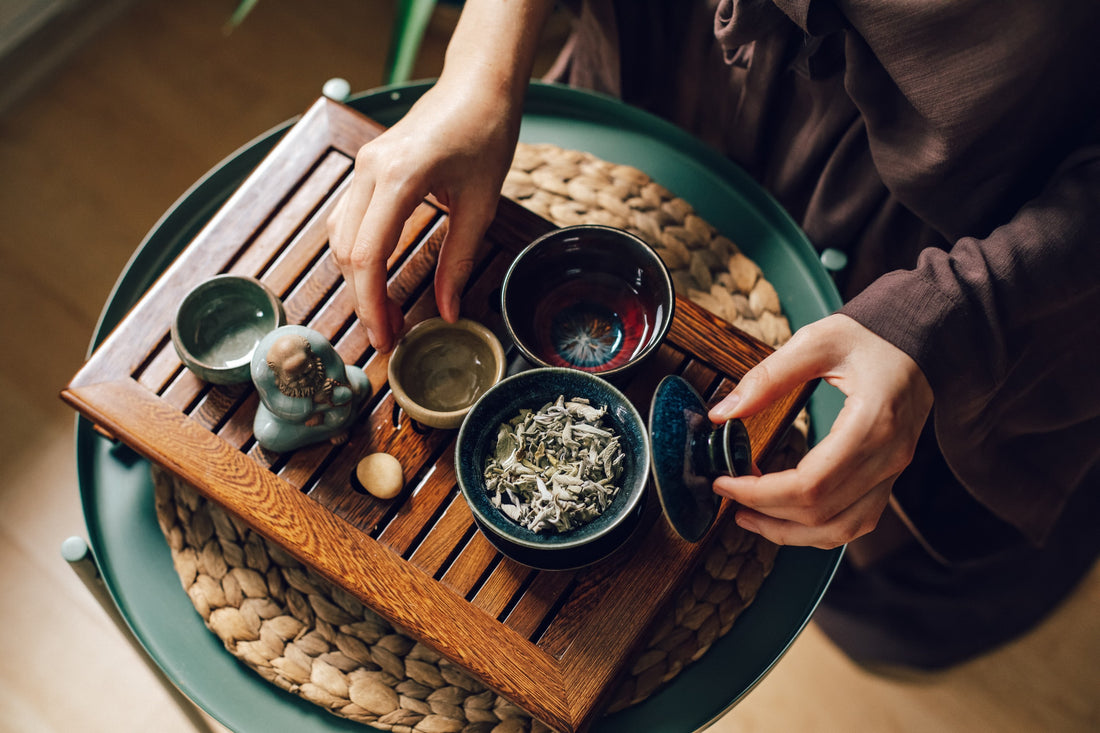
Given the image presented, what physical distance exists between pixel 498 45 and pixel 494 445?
0.42m

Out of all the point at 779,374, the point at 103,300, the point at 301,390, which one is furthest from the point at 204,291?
the point at 103,300

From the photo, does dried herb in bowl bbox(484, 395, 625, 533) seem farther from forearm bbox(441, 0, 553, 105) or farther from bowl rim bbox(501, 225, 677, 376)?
forearm bbox(441, 0, 553, 105)

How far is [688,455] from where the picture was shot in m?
0.71

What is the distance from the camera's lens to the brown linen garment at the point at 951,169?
700 mm

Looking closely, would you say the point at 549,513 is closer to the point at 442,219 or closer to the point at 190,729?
the point at 442,219

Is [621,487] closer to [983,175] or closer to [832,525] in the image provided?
[832,525]

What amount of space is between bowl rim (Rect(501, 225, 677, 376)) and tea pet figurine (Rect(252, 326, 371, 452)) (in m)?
0.16

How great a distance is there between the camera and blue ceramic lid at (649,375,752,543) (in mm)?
696

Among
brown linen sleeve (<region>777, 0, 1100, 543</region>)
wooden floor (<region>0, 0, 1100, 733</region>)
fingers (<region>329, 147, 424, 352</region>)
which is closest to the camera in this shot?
brown linen sleeve (<region>777, 0, 1100, 543</region>)

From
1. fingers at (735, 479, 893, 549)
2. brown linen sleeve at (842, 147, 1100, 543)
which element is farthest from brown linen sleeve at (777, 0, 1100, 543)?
fingers at (735, 479, 893, 549)

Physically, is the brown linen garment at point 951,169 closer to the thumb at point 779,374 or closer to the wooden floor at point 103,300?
the thumb at point 779,374

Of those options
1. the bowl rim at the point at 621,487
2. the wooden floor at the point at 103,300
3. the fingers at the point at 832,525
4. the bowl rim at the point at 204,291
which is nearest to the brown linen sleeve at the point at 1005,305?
the fingers at the point at 832,525

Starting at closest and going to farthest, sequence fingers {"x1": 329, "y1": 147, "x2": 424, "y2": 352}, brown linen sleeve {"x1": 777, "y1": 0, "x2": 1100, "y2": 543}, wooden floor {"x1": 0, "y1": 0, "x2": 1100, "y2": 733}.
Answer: brown linen sleeve {"x1": 777, "y1": 0, "x2": 1100, "y2": 543} < fingers {"x1": 329, "y1": 147, "x2": 424, "y2": 352} < wooden floor {"x1": 0, "y1": 0, "x2": 1100, "y2": 733}

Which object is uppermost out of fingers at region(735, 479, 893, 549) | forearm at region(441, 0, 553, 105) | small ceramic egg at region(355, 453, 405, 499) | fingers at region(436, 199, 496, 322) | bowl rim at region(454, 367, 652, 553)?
forearm at region(441, 0, 553, 105)
